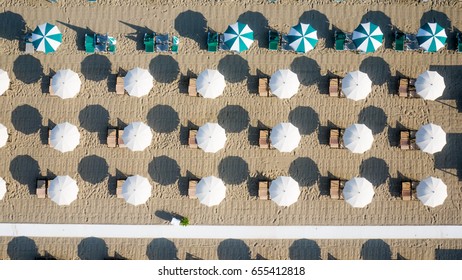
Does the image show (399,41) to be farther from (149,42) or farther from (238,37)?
(149,42)

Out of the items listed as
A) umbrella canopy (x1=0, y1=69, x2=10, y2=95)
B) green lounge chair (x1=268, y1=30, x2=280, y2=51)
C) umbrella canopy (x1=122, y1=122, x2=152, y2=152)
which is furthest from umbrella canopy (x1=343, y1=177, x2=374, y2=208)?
umbrella canopy (x1=0, y1=69, x2=10, y2=95)

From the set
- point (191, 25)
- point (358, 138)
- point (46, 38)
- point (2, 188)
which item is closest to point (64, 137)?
point (2, 188)

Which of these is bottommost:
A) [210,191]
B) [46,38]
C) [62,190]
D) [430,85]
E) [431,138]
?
[62,190]

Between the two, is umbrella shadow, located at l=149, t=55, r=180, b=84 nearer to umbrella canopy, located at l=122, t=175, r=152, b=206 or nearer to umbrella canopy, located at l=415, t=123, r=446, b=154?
umbrella canopy, located at l=122, t=175, r=152, b=206

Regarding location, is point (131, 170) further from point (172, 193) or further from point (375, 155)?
point (375, 155)

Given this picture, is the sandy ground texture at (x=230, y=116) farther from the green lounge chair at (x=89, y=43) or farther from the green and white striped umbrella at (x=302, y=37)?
the green and white striped umbrella at (x=302, y=37)

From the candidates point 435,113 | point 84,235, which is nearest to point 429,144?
point 435,113

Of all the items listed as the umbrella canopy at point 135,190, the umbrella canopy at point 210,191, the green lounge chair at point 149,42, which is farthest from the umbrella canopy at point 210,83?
the umbrella canopy at point 135,190
